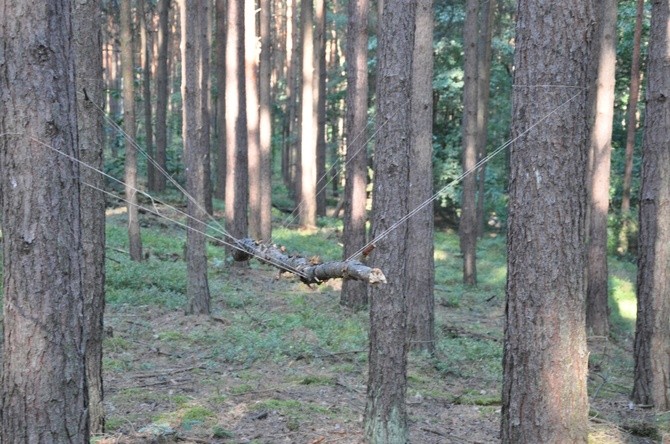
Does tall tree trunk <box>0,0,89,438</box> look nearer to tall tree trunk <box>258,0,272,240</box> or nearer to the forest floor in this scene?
the forest floor

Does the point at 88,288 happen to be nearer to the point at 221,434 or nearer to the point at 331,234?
the point at 221,434

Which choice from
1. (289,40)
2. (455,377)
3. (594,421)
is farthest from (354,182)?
(289,40)

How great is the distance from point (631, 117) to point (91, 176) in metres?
18.6

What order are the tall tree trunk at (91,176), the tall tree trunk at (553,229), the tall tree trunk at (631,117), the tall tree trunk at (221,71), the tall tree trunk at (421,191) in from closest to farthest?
the tall tree trunk at (553,229), the tall tree trunk at (91,176), the tall tree trunk at (421,191), the tall tree trunk at (631,117), the tall tree trunk at (221,71)

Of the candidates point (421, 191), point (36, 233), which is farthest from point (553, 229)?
point (421, 191)

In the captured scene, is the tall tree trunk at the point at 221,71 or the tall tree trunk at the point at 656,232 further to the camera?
the tall tree trunk at the point at 221,71

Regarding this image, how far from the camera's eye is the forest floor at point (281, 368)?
305 inches

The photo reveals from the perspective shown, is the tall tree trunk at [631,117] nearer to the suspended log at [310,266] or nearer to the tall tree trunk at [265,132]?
the tall tree trunk at [265,132]

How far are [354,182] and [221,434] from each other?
712cm

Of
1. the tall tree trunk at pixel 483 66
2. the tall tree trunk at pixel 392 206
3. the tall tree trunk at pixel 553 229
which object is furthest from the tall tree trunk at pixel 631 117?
the tall tree trunk at pixel 553 229

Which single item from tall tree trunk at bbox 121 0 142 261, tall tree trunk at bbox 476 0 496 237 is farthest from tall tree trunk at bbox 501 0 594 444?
tall tree trunk at bbox 476 0 496 237

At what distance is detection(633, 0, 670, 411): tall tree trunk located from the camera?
8.52 m

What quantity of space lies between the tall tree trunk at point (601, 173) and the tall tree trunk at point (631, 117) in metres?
7.34

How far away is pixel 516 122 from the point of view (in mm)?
5598
